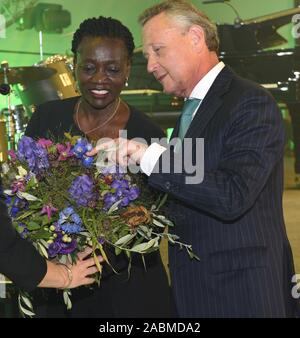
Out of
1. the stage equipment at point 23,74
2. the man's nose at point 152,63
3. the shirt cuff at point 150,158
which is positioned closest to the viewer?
the shirt cuff at point 150,158

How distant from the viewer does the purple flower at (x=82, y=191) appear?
201 centimetres

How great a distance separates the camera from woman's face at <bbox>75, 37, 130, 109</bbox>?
2.83 meters

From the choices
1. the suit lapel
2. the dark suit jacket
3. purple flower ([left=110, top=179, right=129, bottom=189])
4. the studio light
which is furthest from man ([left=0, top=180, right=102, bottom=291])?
the studio light

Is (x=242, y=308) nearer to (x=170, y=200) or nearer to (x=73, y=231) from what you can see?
(x=170, y=200)

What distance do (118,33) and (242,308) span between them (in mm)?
1302

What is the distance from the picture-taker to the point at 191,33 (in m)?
2.17

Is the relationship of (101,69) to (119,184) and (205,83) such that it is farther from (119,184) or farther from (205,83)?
(119,184)

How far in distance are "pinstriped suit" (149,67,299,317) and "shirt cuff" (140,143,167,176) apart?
0.12 feet

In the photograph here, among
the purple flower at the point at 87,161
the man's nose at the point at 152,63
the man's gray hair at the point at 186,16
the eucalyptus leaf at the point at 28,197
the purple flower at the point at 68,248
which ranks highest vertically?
the man's gray hair at the point at 186,16

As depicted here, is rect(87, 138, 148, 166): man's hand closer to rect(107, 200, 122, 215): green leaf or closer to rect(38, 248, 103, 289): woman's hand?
rect(107, 200, 122, 215): green leaf

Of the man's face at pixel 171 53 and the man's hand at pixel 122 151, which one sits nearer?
the man's hand at pixel 122 151

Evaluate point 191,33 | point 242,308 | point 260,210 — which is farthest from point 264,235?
point 191,33

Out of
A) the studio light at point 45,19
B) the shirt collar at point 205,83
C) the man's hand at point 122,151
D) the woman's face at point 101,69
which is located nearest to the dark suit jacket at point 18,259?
the man's hand at point 122,151

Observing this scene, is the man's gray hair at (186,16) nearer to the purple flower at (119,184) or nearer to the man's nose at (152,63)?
the man's nose at (152,63)
